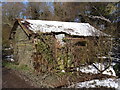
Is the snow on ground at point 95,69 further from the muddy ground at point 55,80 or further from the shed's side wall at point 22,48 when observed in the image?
the shed's side wall at point 22,48

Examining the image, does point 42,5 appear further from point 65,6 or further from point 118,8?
point 118,8

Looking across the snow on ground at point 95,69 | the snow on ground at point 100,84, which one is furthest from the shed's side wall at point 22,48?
the snow on ground at point 100,84

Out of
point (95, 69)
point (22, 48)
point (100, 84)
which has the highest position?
point (22, 48)

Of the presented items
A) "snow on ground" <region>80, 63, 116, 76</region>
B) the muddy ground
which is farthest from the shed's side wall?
"snow on ground" <region>80, 63, 116, 76</region>

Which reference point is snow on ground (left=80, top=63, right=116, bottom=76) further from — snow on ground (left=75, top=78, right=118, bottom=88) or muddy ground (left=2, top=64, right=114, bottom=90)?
snow on ground (left=75, top=78, right=118, bottom=88)

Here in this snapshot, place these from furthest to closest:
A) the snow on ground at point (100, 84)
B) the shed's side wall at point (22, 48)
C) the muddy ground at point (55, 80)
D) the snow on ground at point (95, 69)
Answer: the shed's side wall at point (22, 48) < the snow on ground at point (95, 69) < the muddy ground at point (55, 80) < the snow on ground at point (100, 84)

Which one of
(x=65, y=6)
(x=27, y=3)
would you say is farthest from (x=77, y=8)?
(x=27, y=3)

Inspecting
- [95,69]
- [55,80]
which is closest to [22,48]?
[55,80]

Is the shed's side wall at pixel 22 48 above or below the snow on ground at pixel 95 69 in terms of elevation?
above

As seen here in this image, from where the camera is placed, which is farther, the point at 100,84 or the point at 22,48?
the point at 22,48

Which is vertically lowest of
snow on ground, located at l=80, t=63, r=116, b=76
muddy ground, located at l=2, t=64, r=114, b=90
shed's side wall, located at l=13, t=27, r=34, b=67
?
muddy ground, located at l=2, t=64, r=114, b=90

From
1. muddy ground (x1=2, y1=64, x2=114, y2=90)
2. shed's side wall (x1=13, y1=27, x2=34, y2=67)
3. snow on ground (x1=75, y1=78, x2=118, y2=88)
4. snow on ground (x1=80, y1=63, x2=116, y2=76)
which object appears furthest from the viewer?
shed's side wall (x1=13, y1=27, x2=34, y2=67)

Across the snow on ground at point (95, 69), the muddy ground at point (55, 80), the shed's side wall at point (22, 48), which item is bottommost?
the muddy ground at point (55, 80)

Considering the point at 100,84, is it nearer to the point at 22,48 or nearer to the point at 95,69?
the point at 95,69
